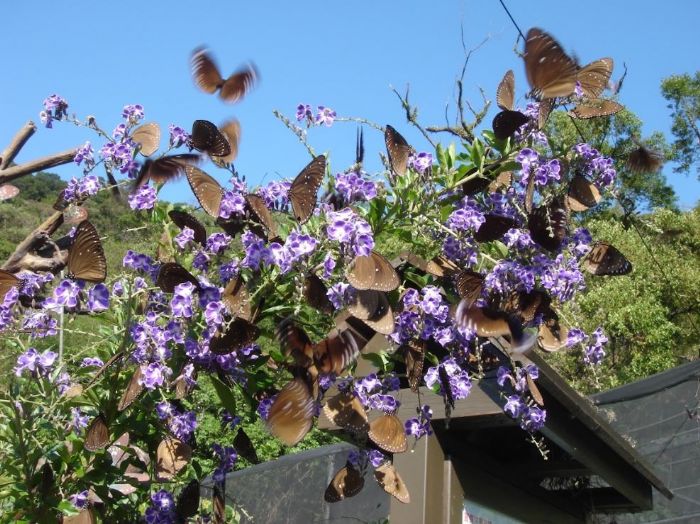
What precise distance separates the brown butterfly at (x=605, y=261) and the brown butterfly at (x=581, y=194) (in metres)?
0.14

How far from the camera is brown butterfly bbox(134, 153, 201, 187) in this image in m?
2.11

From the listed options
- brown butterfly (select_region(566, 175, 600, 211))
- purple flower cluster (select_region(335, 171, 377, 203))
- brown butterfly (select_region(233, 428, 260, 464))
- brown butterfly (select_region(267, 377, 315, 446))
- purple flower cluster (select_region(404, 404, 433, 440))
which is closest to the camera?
brown butterfly (select_region(267, 377, 315, 446))

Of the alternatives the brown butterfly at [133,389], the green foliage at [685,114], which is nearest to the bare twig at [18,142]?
the brown butterfly at [133,389]

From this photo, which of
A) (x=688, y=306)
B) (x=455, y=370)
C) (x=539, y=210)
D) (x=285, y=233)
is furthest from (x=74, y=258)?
(x=688, y=306)

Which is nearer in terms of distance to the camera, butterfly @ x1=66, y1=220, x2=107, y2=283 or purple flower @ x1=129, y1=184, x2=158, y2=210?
butterfly @ x1=66, y1=220, x2=107, y2=283

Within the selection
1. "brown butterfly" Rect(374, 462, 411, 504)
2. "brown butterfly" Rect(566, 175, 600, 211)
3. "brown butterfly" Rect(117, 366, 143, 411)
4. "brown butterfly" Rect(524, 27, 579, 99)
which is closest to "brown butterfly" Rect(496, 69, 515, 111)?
"brown butterfly" Rect(524, 27, 579, 99)

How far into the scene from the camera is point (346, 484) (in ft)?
7.56

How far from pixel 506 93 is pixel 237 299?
890 mm

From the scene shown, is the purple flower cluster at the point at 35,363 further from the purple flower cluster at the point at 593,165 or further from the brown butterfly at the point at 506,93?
the purple flower cluster at the point at 593,165

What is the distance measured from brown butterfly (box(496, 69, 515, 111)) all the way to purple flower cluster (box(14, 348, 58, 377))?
1.30 meters

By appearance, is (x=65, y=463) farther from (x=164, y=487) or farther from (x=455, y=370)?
(x=455, y=370)

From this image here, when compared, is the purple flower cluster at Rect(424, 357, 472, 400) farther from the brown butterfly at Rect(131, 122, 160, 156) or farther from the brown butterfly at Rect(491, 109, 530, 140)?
the brown butterfly at Rect(131, 122, 160, 156)

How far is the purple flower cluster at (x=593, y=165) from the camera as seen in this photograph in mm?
2156

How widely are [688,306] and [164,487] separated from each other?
48.6 ft
